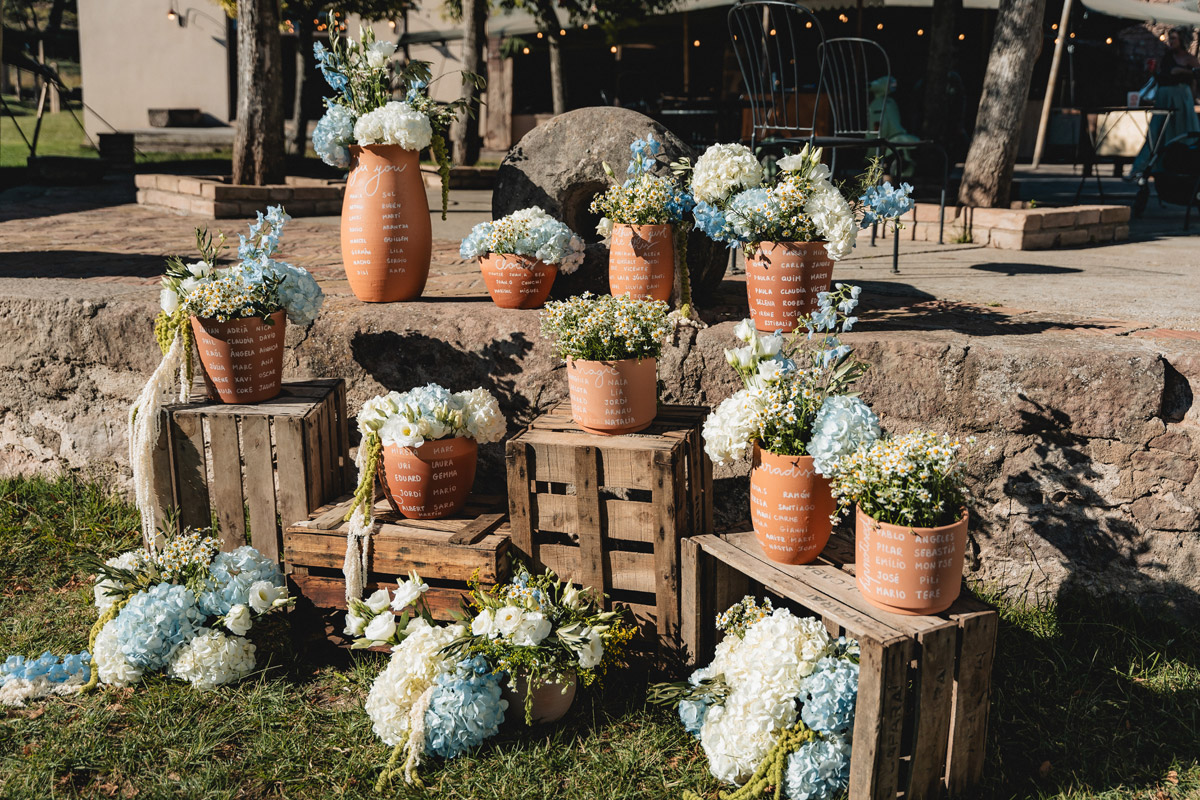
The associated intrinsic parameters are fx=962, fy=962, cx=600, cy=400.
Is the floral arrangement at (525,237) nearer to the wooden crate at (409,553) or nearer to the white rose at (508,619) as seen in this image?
the wooden crate at (409,553)

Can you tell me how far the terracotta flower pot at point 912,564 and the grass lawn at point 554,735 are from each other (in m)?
0.56

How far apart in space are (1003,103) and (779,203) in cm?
373

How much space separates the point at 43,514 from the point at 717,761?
2.98 metres

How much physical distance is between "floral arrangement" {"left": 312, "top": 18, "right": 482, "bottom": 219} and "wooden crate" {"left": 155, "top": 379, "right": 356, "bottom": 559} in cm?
93

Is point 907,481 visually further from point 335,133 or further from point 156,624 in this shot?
point 335,133

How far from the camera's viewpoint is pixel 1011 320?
3598 mm

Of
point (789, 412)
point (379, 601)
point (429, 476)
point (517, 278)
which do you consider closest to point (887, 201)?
point (789, 412)

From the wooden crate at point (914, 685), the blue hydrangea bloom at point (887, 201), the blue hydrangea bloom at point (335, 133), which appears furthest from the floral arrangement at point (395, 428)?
the blue hydrangea bloom at point (887, 201)

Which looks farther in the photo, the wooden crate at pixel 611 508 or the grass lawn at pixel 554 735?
the wooden crate at pixel 611 508

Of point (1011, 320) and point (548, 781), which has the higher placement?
point (1011, 320)

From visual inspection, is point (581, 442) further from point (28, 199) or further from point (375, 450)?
point (28, 199)

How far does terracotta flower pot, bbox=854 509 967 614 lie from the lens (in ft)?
7.13

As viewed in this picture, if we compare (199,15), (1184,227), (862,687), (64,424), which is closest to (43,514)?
(64,424)

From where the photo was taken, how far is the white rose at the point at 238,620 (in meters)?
2.76
